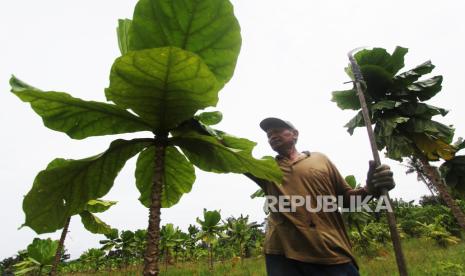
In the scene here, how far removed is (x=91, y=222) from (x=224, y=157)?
283 inches

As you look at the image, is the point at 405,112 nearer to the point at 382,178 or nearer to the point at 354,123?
the point at 354,123

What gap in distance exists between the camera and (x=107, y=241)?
24.0 metres

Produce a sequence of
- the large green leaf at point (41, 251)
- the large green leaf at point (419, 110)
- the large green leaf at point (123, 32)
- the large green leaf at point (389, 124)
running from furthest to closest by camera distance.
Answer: the large green leaf at point (41, 251)
the large green leaf at point (419, 110)
the large green leaf at point (389, 124)
the large green leaf at point (123, 32)

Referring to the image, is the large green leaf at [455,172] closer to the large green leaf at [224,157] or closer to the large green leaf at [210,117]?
the large green leaf at [210,117]

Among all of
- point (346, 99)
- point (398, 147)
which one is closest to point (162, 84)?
point (398, 147)

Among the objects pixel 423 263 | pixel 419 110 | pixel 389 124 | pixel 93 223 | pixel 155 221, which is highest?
pixel 419 110

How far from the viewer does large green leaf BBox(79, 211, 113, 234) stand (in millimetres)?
7289

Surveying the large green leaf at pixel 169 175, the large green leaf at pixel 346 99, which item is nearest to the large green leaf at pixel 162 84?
the large green leaf at pixel 169 175

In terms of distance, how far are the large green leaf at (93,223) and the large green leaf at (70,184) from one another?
637 centimetres

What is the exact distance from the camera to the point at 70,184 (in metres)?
1.41

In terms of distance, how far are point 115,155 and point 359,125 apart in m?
9.04

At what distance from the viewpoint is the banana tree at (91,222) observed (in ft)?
21.7

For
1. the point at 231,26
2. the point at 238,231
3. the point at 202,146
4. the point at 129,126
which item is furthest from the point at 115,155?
the point at 238,231

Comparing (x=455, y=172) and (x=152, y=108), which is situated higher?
(x=455, y=172)
